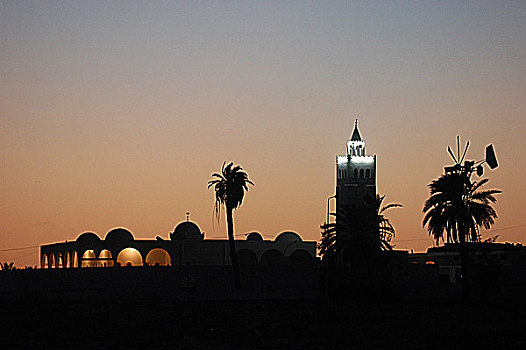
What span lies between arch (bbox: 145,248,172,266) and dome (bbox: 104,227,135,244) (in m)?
3.31

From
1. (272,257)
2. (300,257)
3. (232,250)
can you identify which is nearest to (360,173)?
(300,257)

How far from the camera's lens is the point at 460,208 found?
5978cm

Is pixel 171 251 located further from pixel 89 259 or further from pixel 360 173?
pixel 360 173

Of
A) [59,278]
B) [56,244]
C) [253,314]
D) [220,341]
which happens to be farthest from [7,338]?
[56,244]

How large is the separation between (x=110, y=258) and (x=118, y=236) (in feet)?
9.54

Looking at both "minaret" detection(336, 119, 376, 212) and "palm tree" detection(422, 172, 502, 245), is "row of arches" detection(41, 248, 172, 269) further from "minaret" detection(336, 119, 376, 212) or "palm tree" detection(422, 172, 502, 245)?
"palm tree" detection(422, 172, 502, 245)

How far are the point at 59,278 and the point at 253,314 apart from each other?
1474 inches

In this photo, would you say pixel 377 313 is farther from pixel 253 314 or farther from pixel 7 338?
pixel 7 338

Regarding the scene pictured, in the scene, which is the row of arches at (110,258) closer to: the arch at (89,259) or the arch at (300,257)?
the arch at (89,259)

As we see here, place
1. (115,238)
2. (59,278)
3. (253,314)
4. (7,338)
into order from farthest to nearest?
(115,238) < (59,278) < (253,314) < (7,338)

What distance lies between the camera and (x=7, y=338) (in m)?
34.4

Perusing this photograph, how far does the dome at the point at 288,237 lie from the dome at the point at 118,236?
1930 centimetres

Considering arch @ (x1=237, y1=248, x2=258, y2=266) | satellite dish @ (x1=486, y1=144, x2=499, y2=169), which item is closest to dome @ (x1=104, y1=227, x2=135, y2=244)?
arch @ (x1=237, y1=248, x2=258, y2=266)

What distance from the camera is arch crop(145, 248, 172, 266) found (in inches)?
3915
